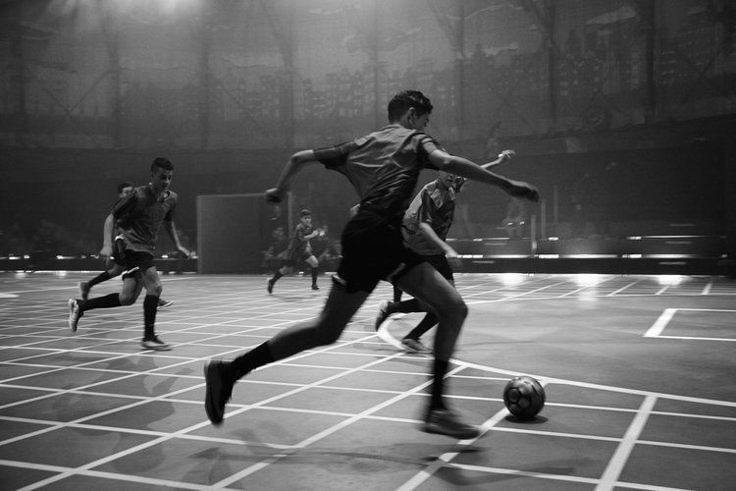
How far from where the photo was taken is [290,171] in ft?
14.7

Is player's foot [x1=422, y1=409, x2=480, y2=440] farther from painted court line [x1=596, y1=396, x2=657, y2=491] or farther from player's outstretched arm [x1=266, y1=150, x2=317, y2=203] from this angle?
player's outstretched arm [x1=266, y1=150, x2=317, y2=203]

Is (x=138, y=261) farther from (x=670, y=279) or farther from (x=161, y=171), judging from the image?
(x=670, y=279)

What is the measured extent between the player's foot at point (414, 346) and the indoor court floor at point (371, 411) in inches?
5.9

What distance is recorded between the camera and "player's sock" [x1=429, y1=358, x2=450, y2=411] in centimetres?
426

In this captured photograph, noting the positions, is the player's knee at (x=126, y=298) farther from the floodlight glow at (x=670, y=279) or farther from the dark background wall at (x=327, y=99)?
the dark background wall at (x=327, y=99)

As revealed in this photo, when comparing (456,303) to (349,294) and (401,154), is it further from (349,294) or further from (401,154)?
(401,154)

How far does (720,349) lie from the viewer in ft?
23.7

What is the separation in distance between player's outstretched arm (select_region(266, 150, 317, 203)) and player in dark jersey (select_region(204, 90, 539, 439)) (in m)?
0.06

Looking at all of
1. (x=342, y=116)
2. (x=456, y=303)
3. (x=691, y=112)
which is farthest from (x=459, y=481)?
(x=342, y=116)

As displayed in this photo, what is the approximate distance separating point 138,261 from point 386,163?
460 centimetres

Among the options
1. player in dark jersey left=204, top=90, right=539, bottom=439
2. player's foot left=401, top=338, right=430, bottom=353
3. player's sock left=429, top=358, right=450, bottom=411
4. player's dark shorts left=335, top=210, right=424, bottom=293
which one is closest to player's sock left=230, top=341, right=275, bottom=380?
player in dark jersey left=204, top=90, right=539, bottom=439

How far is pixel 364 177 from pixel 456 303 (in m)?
0.94

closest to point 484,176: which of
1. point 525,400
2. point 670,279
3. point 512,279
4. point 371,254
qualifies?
point 371,254

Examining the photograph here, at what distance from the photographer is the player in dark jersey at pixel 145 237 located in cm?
775
